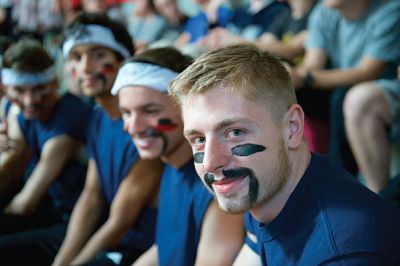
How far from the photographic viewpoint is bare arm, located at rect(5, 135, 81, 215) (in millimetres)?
2590

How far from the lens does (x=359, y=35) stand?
2557mm

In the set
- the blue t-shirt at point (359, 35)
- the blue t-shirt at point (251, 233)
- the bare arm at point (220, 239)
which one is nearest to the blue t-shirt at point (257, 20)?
the blue t-shirt at point (359, 35)

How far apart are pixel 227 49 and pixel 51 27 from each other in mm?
5621

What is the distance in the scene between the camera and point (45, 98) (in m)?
2.71

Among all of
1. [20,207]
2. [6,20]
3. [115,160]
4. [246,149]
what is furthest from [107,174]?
[6,20]

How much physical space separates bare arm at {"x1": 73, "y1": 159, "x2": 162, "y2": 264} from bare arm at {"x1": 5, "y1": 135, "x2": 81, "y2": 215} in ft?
1.83

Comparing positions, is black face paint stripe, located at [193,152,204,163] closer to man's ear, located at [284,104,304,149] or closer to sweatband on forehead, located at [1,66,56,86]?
man's ear, located at [284,104,304,149]

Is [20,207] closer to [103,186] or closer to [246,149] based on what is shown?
[103,186]

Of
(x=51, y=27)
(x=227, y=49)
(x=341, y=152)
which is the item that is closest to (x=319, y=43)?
(x=341, y=152)

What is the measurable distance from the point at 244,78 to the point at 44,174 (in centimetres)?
176

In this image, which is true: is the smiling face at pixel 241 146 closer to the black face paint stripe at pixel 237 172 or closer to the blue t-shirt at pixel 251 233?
the black face paint stripe at pixel 237 172

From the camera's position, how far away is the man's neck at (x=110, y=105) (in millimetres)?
2311

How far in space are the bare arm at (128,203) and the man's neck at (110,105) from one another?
314mm

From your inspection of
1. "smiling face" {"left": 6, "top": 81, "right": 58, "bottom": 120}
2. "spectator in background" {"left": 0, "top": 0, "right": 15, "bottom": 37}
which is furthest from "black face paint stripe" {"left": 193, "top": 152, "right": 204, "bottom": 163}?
"spectator in background" {"left": 0, "top": 0, "right": 15, "bottom": 37}
